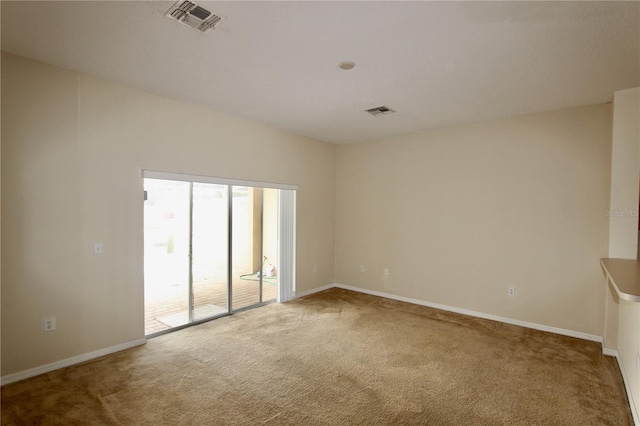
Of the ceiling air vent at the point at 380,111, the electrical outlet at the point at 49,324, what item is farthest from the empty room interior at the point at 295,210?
the ceiling air vent at the point at 380,111

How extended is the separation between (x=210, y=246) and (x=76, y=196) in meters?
1.75

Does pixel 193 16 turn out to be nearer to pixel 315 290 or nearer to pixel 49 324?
pixel 49 324

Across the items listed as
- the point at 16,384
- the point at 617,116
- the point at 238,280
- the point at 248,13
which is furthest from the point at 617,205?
the point at 16,384

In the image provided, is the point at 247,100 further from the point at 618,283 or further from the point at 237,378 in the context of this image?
the point at 618,283

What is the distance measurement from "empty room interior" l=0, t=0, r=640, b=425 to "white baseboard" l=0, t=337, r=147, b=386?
0.04m

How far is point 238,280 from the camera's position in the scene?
5.42 m

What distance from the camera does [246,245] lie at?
5195mm

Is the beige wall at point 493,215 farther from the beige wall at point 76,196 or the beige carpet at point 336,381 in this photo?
the beige wall at point 76,196

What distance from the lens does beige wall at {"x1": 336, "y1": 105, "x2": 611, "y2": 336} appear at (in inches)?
152

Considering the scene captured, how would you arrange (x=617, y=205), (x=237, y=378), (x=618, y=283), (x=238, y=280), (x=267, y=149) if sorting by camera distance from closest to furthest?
(x=618, y=283) → (x=237, y=378) → (x=617, y=205) → (x=267, y=149) → (x=238, y=280)

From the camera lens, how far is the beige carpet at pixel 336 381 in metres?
2.38

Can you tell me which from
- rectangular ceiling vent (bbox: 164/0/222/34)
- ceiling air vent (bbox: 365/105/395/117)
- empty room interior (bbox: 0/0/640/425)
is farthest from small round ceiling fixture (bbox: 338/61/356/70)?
ceiling air vent (bbox: 365/105/395/117)

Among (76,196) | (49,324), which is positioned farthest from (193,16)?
(49,324)

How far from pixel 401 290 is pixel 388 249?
0.72 meters
